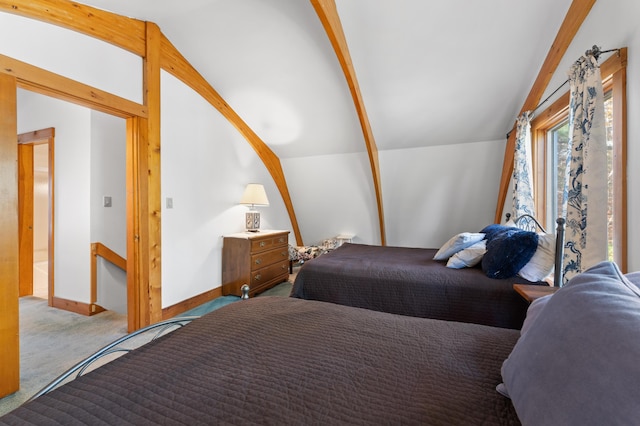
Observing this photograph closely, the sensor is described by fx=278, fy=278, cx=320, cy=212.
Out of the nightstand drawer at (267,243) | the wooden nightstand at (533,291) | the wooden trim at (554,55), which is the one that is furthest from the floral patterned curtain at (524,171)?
the nightstand drawer at (267,243)

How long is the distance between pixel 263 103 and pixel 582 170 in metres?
3.24

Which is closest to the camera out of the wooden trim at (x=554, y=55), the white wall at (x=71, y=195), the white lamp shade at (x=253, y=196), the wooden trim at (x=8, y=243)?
the wooden trim at (x=8, y=243)

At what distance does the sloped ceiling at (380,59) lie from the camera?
2271 millimetres

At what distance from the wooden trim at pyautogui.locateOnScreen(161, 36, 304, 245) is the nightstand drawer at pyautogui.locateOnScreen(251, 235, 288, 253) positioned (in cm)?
120

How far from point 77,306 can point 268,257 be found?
6.92 ft

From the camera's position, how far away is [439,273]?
213 cm

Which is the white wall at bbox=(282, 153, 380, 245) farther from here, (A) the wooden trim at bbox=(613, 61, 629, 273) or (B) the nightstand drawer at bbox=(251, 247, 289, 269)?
(A) the wooden trim at bbox=(613, 61, 629, 273)

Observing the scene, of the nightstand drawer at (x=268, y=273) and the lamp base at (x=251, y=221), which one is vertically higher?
the lamp base at (x=251, y=221)

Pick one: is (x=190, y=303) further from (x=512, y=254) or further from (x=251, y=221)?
(x=512, y=254)

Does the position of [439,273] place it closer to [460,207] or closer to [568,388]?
[568,388]

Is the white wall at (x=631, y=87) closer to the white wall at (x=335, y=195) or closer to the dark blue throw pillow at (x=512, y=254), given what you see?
the dark blue throw pillow at (x=512, y=254)

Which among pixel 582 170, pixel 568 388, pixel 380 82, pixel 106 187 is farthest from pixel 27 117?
pixel 582 170

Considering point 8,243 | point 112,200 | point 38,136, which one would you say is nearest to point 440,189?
point 112,200

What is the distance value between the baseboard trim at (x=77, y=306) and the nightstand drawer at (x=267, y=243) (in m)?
1.72
